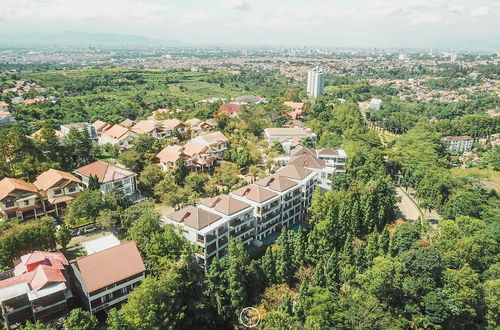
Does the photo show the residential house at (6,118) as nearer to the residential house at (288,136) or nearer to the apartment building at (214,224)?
the residential house at (288,136)

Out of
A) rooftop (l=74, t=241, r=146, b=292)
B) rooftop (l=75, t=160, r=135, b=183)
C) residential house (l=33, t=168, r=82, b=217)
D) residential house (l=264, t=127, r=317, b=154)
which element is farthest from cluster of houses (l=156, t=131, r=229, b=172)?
rooftop (l=74, t=241, r=146, b=292)

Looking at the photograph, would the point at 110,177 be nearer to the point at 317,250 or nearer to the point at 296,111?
the point at 317,250

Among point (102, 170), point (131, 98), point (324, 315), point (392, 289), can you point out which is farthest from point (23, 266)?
point (131, 98)

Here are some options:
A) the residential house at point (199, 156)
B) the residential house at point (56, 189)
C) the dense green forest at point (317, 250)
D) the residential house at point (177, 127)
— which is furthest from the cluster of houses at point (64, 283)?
the residential house at point (177, 127)

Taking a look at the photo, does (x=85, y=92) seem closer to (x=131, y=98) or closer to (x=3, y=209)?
(x=131, y=98)

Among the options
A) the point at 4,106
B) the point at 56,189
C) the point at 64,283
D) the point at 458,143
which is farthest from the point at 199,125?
the point at 458,143

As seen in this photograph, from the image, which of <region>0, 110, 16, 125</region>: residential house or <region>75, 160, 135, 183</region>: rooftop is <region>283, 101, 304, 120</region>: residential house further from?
<region>0, 110, 16, 125</region>: residential house
